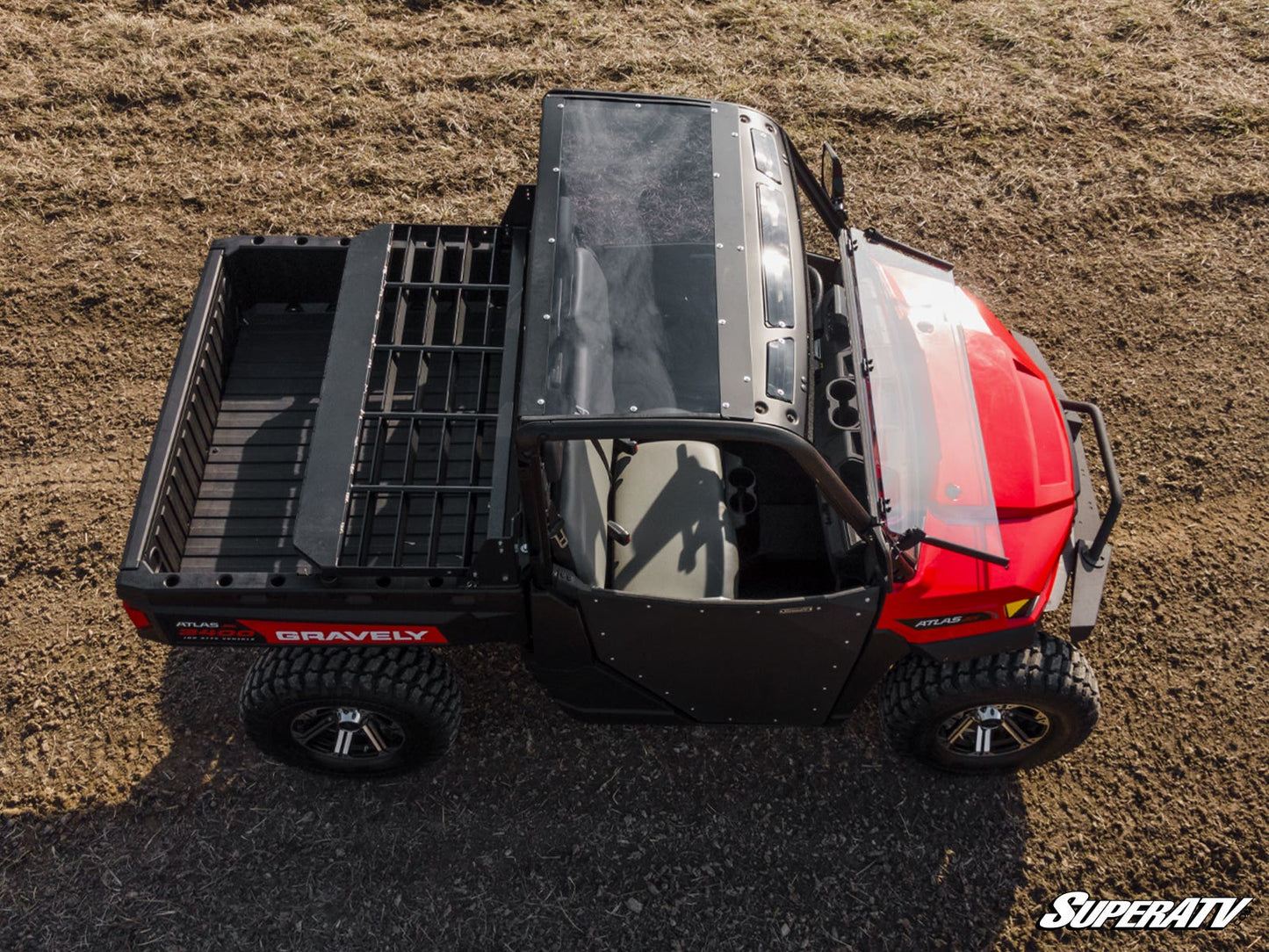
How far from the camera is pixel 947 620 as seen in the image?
156 inches

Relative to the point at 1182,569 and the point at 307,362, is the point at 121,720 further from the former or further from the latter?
the point at 1182,569

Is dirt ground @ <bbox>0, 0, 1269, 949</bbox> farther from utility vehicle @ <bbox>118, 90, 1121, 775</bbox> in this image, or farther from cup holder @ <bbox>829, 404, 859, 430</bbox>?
cup holder @ <bbox>829, 404, 859, 430</bbox>

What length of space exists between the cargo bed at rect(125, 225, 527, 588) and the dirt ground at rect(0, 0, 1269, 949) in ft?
3.53

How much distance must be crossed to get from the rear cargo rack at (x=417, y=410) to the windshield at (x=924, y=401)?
4.93ft

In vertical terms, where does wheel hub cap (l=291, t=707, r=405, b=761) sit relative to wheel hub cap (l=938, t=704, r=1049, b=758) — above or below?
below

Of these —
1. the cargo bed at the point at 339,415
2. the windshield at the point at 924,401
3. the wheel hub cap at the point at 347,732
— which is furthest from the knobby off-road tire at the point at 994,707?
the wheel hub cap at the point at 347,732

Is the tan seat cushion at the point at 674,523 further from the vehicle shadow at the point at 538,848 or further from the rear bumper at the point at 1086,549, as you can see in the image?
the rear bumper at the point at 1086,549

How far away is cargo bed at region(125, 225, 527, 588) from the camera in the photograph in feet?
13.0

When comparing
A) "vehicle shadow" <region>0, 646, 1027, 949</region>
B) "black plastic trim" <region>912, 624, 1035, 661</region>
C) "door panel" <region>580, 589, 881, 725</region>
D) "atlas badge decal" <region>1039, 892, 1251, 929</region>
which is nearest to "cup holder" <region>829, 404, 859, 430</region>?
"door panel" <region>580, 589, 881, 725</region>

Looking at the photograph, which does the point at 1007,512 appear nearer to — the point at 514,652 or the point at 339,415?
the point at 514,652

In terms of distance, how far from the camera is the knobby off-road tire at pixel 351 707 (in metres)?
4.04

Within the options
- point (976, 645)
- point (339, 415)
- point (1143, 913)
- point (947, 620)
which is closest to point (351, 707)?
point (339, 415)

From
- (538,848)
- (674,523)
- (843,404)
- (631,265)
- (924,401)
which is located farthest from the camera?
(538,848)

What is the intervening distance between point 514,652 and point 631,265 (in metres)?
2.30
